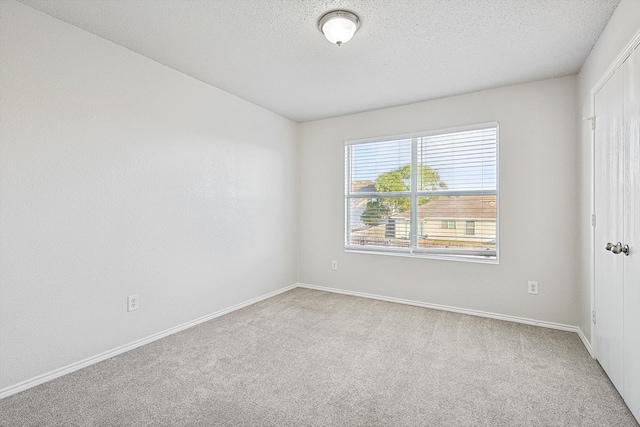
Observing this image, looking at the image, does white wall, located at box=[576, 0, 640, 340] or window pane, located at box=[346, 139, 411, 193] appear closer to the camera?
white wall, located at box=[576, 0, 640, 340]

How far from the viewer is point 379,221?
4.13 m

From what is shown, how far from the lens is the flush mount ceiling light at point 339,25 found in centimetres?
205

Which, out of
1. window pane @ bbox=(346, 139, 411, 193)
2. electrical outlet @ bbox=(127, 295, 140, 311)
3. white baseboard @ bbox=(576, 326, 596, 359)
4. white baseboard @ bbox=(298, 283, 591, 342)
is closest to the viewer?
white baseboard @ bbox=(576, 326, 596, 359)

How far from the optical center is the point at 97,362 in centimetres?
236

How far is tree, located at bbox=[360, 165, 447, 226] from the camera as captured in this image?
3.75m

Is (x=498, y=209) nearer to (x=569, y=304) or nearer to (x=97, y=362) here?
(x=569, y=304)

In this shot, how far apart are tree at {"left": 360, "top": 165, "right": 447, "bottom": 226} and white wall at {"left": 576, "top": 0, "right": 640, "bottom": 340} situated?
1.26m

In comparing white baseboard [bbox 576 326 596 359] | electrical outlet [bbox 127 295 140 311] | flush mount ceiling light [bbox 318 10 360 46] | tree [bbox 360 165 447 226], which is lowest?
white baseboard [bbox 576 326 596 359]

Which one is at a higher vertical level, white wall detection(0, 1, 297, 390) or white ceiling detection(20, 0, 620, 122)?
white ceiling detection(20, 0, 620, 122)

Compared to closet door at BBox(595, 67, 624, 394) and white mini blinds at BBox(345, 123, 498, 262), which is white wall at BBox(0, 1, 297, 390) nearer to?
white mini blinds at BBox(345, 123, 498, 262)

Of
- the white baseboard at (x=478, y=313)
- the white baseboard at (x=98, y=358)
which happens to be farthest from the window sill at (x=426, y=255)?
the white baseboard at (x=98, y=358)

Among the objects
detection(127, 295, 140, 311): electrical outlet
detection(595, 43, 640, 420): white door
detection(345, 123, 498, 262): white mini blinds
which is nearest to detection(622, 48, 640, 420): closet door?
detection(595, 43, 640, 420): white door

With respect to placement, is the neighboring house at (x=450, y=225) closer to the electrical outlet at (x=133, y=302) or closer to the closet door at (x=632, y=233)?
the closet door at (x=632, y=233)

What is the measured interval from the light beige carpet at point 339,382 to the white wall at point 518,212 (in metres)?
0.39
